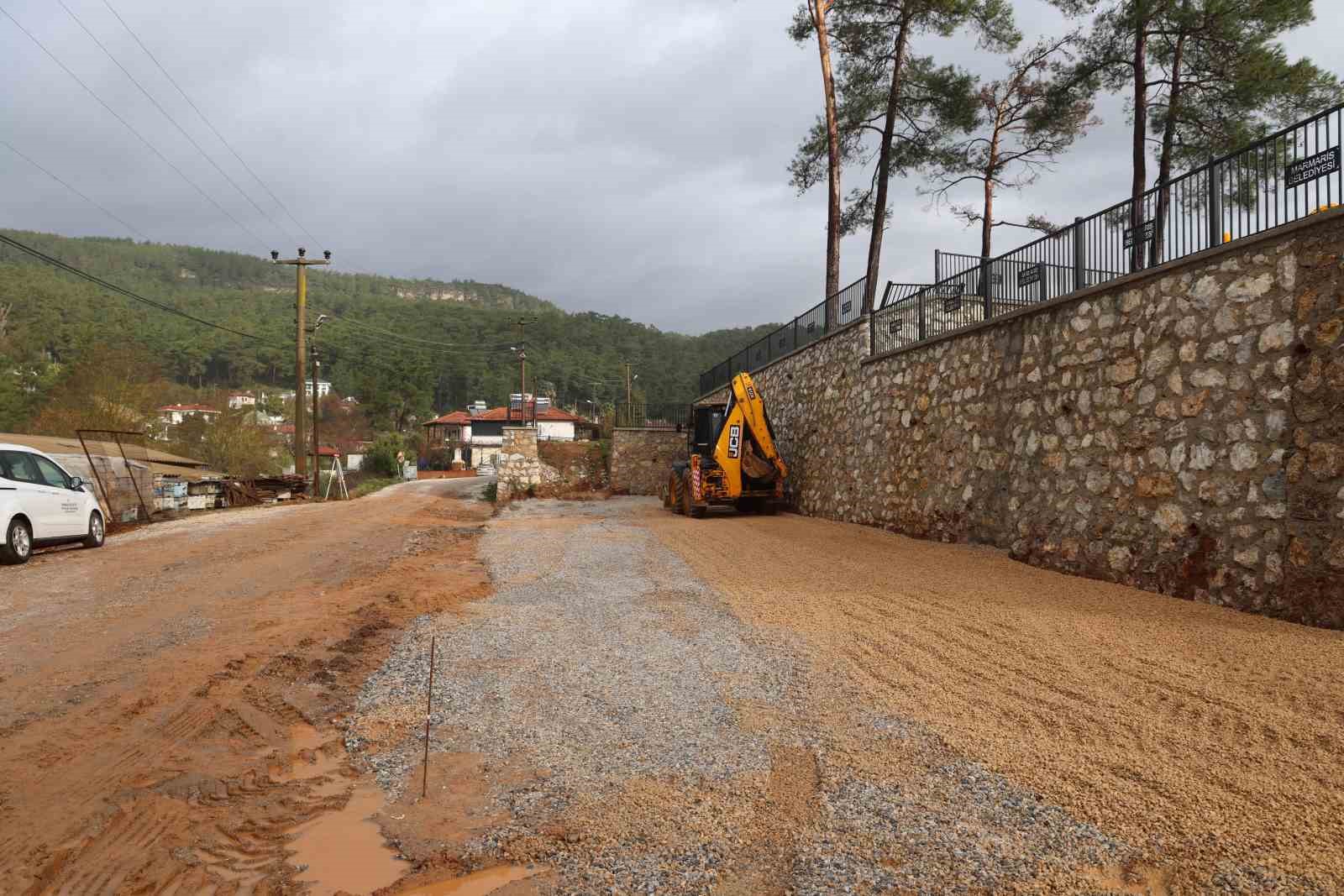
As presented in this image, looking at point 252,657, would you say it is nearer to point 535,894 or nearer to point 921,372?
point 535,894

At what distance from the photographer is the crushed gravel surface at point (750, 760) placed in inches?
110

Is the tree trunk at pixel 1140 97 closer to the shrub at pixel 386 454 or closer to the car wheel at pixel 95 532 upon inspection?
the car wheel at pixel 95 532

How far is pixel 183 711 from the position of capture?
4.55m

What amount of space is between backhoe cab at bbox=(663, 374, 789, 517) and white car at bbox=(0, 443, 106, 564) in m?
11.9

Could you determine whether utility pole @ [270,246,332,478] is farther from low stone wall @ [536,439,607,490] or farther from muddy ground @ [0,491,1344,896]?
muddy ground @ [0,491,1344,896]

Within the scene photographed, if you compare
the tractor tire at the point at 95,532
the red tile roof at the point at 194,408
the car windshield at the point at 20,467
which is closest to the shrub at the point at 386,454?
the red tile roof at the point at 194,408

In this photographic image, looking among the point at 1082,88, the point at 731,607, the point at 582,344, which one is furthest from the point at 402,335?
the point at 731,607

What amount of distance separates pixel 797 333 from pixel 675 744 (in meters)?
19.4

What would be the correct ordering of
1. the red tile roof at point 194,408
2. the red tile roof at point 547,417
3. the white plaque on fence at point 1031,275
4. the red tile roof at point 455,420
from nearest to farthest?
the white plaque on fence at point 1031,275 → the red tile roof at point 194,408 → the red tile roof at point 547,417 → the red tile roof at point 455,420

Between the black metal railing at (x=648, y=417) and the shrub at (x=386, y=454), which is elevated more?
the black metal railing at (x=648, y=417)

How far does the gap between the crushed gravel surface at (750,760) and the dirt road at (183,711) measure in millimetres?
434

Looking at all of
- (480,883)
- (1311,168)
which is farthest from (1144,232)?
(480,883)

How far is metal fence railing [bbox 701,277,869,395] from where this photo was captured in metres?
18.4

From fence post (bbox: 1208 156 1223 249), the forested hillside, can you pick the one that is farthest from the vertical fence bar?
the forested hillside
